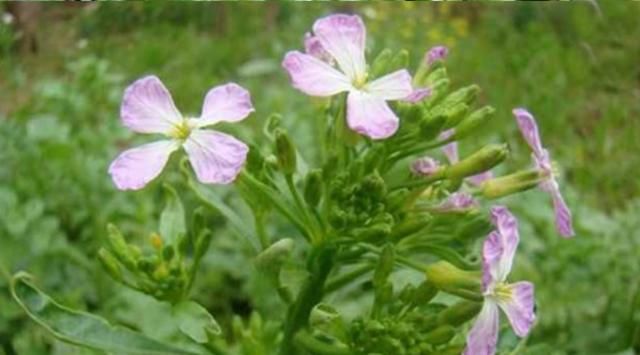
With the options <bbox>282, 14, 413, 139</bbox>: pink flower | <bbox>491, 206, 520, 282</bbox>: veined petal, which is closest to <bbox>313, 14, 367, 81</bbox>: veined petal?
<bbox>282, 14, 413, 139</bbox>: pink flower

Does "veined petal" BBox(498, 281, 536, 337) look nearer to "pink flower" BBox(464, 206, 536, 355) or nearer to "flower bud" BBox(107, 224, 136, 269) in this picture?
"pink flower" BBox(464, 206, 536, 355)

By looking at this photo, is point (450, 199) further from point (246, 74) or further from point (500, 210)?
point (246, 74)

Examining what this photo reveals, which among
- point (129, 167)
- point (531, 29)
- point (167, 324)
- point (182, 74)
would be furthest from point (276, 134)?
point (531, 29)

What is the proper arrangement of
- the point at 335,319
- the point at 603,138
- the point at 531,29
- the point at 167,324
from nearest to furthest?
the point at 335,319
the point at 167,324
the point at 603,138
the point at 531,29

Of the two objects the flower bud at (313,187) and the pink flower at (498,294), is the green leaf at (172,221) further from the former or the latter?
the pink flower at (498,294)

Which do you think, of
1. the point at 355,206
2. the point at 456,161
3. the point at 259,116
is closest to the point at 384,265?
the point at 355,206
